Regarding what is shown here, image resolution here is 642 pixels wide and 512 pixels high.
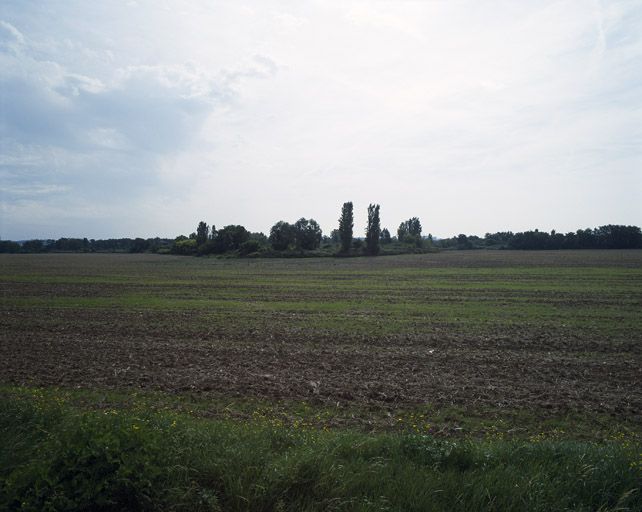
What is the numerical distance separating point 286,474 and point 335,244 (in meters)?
120

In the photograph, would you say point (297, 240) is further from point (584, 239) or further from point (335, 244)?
point (584, 239)

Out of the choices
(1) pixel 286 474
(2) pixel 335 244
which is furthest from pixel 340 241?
(1) pixel 286 474

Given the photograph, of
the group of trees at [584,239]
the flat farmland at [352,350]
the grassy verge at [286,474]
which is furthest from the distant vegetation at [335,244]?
the grassy verge at [286,474]

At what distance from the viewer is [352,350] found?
42.8 feet

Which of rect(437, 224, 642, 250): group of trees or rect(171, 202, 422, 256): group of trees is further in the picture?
rect(437, 224, 642, 250): group of trees

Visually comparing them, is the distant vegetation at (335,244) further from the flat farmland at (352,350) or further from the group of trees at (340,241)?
the flat farmland at (352,350)

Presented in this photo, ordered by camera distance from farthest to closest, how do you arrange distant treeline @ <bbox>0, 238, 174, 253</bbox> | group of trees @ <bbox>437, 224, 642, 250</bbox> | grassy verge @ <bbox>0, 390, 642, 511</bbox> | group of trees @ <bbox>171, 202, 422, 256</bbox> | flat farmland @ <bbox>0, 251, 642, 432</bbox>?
distant treeline @ <bbox>0, 238, 174, 253</bbox> < group of trees @ <bbox>437, 224, 642, 250</bbox> < group of trees @ <bbox>171, 202, 422, 256</bbox> < flat farmland @ <bbox>0, 251, 642, 432</bbox> < grassy verge @ <bbox>0, 390, 642, 511</bbox>

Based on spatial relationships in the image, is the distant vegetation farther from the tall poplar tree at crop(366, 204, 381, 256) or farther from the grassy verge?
the grassy verge

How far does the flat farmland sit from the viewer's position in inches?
358

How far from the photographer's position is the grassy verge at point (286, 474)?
3.90 m

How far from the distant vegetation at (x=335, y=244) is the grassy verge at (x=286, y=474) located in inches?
3286

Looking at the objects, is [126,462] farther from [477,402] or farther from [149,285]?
[149,285]

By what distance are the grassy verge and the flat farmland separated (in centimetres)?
292

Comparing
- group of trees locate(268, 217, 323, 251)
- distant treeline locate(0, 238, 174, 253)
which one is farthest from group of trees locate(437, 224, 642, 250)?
distant treeline locate(0, 238, 174, 253)
